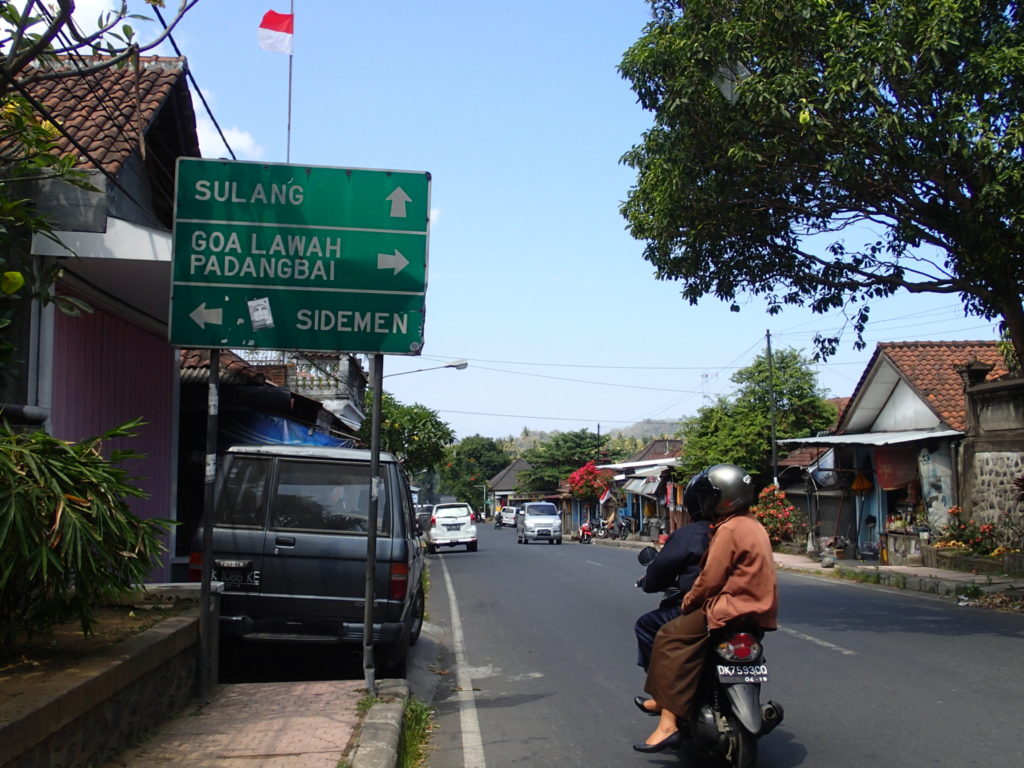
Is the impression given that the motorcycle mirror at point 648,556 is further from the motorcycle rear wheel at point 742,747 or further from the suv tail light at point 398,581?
the suv tail light at point 398,581

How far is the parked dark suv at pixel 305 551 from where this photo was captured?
8086 mm

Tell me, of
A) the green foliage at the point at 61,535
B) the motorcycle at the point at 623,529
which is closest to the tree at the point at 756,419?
the motorcycle at the point at 623,529

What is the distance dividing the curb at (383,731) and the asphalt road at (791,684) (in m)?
0.37

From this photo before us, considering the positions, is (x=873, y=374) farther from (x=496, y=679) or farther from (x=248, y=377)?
(x=496, y=679)

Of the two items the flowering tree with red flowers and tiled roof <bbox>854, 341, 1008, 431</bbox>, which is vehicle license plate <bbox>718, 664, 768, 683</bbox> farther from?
the flowering tree with red flowers

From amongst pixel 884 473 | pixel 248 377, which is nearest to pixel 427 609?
pixel 248 377

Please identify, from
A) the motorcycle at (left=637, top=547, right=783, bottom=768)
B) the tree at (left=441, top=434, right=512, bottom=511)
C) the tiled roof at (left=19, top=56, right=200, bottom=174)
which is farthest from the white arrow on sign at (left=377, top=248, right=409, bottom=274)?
the tree at (left=441, top=434, right=512, bottom=511)

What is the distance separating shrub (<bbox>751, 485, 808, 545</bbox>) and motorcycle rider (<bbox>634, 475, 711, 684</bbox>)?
87.8ft

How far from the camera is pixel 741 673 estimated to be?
5.18m

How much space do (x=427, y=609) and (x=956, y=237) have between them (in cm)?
926

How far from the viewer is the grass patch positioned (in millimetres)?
6051

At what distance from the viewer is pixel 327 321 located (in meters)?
7.29

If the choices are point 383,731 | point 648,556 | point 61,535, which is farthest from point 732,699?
point 61,535

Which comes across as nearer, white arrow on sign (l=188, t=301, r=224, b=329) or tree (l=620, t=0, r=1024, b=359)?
white arrow on sign (l=188, t=301, r=224, b=329)
